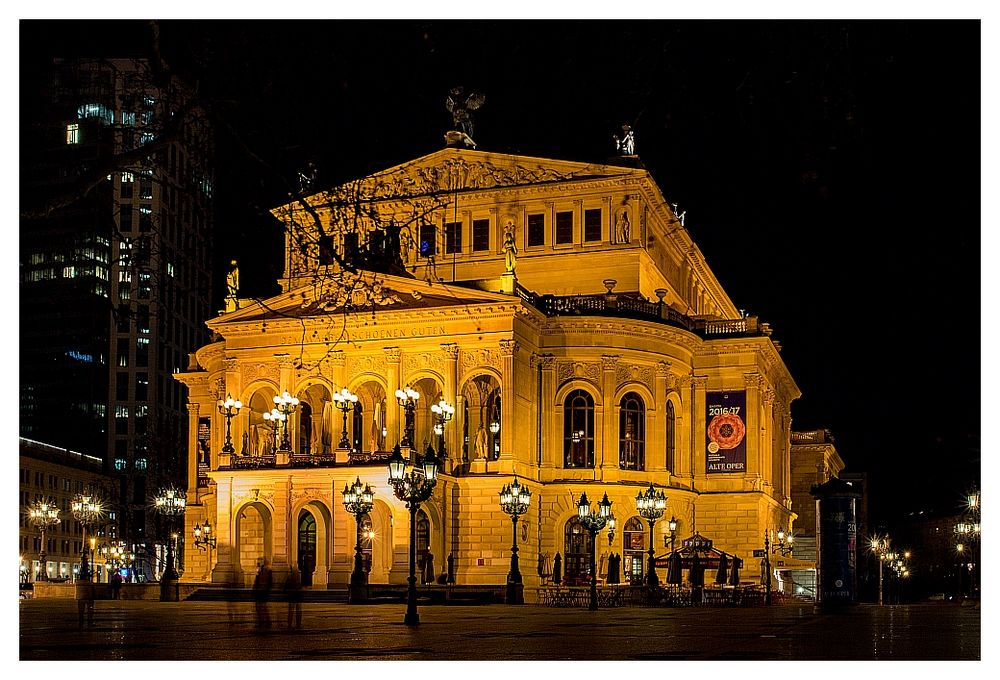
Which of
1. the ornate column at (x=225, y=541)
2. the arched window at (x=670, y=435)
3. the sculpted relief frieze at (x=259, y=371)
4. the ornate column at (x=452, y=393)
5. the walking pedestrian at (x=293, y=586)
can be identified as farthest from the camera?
the arched window at (x=670, y=435)

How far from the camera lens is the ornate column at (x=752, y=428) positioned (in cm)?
7344

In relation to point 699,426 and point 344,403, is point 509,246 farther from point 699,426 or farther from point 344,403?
point 699,426

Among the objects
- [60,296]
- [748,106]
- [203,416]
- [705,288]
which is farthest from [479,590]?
[705,288]

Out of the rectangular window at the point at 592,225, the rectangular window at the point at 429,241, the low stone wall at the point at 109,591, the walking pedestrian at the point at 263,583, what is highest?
the rectangular window at the point at 592,225

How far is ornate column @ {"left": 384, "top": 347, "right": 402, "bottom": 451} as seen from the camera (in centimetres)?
6581

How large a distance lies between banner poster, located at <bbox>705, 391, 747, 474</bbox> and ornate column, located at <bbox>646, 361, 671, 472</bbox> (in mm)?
3616

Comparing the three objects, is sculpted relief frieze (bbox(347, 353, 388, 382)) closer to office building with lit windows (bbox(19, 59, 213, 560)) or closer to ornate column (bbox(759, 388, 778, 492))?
ornate column (bbox(759, 388, 778, 492))

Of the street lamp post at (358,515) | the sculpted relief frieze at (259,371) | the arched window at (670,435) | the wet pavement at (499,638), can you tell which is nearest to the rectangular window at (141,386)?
the sculpted relief frieze at (259,371)

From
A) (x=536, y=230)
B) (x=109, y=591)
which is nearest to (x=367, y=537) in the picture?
(x=109, y=591)

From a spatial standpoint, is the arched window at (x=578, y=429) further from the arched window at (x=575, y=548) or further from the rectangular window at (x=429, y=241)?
the rectangular window at (x=429, y=241)

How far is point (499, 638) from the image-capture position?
24484 mm

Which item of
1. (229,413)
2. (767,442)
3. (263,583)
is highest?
(229,413)

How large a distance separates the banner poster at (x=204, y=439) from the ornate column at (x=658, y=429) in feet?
74.7

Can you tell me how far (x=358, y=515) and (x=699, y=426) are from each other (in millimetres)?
25282
